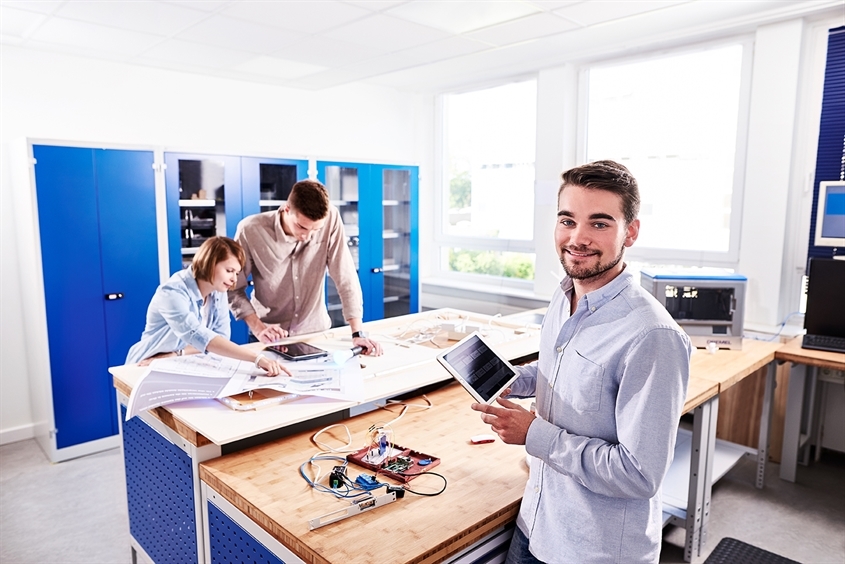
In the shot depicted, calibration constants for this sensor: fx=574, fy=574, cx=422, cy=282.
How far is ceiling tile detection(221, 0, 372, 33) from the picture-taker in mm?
3033

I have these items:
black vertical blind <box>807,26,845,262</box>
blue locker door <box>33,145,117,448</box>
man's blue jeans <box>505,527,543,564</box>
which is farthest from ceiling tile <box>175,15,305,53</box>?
black vertical blind <box>807,26,845,262</box>

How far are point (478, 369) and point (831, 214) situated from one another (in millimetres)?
2943

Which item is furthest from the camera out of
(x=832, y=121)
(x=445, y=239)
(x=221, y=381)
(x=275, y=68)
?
(x=445, y=239)

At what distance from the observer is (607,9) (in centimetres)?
326

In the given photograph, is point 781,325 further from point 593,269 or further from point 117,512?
point 117,512

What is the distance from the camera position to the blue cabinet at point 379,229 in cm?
490

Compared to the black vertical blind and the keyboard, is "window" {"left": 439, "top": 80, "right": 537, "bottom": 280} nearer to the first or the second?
the black vertical blind

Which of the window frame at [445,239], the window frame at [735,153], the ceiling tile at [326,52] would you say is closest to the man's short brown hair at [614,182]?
the window frame at [735,153]

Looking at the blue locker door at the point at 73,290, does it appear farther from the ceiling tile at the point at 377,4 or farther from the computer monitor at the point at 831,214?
the computer monitor at the point at 831,214

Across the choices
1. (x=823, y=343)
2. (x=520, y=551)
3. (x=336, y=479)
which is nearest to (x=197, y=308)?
(x=336, y=479)

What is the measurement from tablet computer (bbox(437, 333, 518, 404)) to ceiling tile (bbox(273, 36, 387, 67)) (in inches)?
111

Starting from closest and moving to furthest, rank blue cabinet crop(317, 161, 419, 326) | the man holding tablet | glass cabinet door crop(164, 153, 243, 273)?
the man holding tablet < glass cabinet door crop(164, 153, 243, 273) < blue cabinet crop(317, 161, 419, 326)

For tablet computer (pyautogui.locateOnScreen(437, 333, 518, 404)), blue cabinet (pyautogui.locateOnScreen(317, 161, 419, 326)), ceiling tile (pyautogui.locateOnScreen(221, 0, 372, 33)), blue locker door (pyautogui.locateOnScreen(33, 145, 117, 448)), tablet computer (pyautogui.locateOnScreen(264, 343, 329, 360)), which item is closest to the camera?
tablet computer (pyautogui.locateOnScreen(437, 333, 518, 404))

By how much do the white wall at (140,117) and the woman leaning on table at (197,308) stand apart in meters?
1.68
